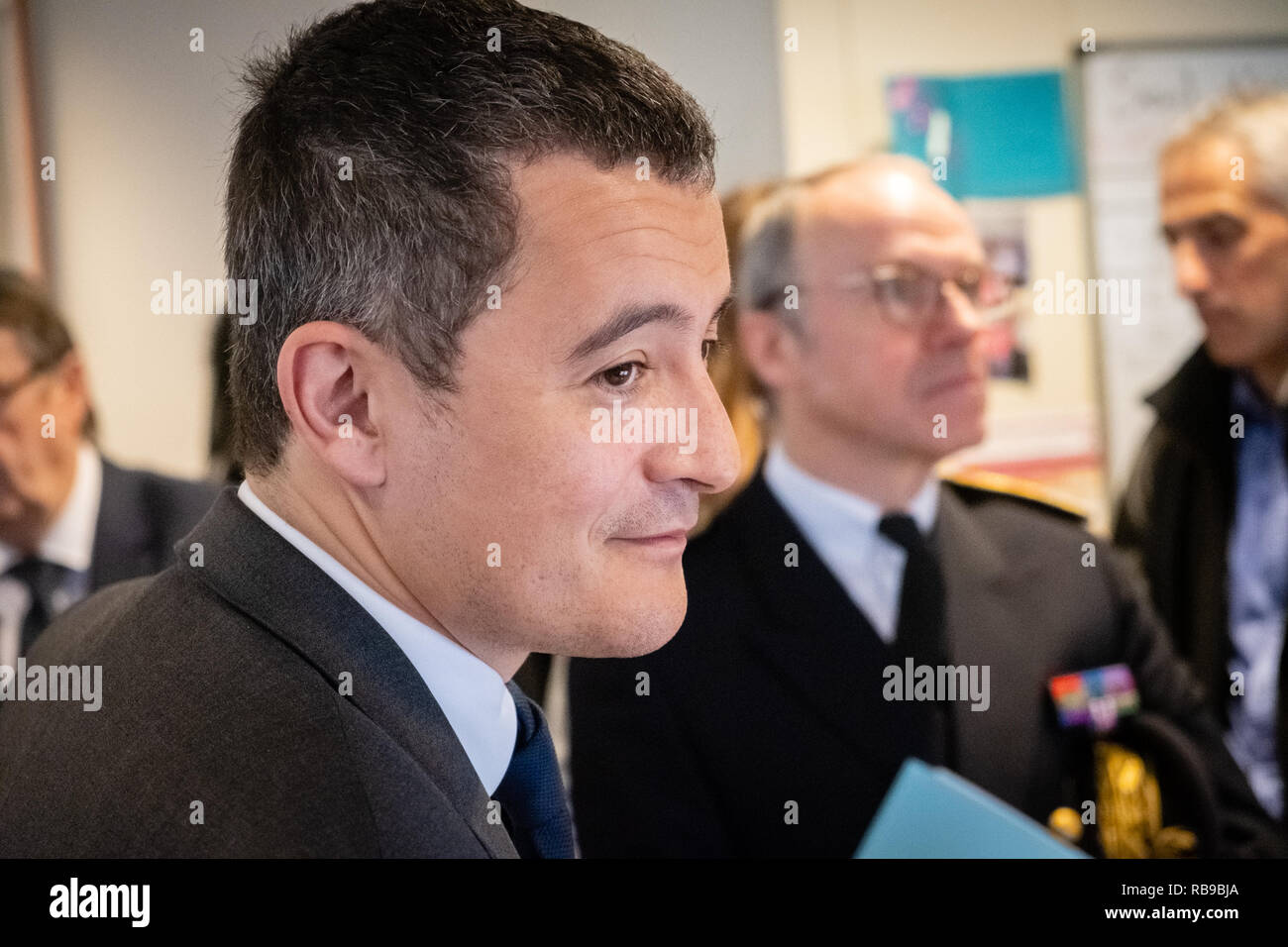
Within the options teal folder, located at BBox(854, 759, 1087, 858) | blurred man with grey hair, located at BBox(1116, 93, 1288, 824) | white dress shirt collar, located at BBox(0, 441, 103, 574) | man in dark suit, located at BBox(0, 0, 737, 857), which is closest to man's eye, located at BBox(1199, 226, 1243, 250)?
blurred man with grey hair, located at BBox(1116, 93, 1288, 824)

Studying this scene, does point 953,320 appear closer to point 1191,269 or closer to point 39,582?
point 1191,269

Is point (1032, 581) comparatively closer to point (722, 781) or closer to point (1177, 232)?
point (722, 781)

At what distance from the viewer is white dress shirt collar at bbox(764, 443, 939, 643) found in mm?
1216

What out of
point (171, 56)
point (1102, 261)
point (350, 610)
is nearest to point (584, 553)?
point (350, 610)

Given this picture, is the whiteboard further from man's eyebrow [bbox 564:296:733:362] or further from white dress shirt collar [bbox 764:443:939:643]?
man's eyebrow [bbox 564:296:733:362]

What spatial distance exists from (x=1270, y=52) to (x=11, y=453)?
1.90 m

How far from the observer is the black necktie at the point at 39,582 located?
1427 mm

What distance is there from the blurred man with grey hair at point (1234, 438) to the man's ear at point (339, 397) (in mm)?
1138

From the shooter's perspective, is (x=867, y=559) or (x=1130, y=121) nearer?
(x=867, y=559)

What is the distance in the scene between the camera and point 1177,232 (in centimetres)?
149

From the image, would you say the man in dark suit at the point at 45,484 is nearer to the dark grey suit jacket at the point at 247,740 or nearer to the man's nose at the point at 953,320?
the dark grey suit jacket at the point at 247,740

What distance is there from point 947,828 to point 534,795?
16.2 inches
